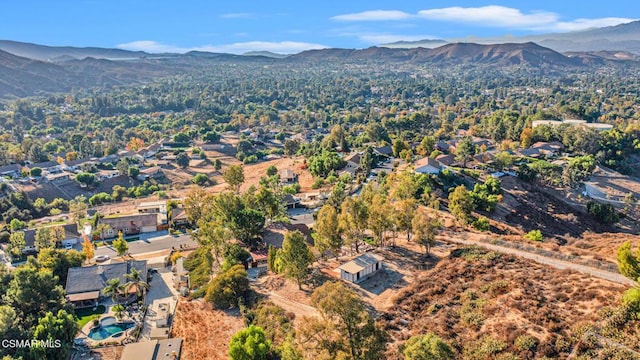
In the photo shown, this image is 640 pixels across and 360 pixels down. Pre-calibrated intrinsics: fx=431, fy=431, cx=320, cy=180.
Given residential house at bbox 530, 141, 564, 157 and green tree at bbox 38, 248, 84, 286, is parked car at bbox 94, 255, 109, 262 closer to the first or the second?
green tree at bbox 38, 248, 84, 286

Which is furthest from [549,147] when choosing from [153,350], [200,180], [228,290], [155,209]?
[153,350]

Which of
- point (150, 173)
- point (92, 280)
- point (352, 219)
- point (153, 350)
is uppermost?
point (352, 219)

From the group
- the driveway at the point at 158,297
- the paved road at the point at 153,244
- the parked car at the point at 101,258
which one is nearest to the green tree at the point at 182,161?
the paved road at the point at 153,244

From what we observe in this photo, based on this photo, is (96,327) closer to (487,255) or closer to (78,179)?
(487,255)

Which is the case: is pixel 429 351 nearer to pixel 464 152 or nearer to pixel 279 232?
pixel 279 232

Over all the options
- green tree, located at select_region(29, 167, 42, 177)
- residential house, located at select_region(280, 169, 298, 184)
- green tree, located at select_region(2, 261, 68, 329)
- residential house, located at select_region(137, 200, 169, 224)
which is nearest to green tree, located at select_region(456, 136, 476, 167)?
residential house, located at select_region(280, 169, 298, 184)
